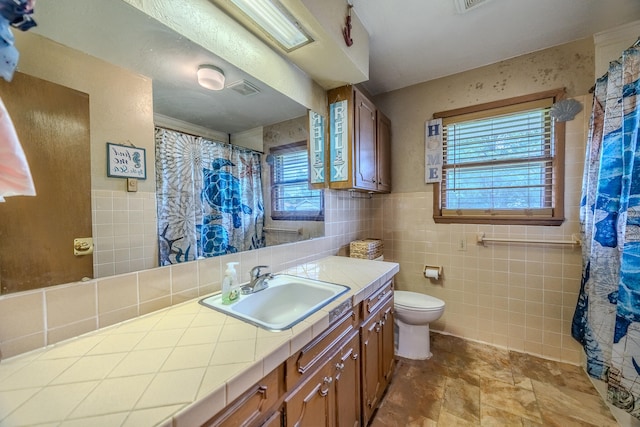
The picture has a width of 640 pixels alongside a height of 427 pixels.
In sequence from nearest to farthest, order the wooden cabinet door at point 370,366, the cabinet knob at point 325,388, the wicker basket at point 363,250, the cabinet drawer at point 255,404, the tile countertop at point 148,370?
the tile countertop at point 148,370, the cabinet drawer at point 255,404, the cabinet knob at point 325,388, the wooden cabinet door at point 370,366, the wicker basket at point 363,250

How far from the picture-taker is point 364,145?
2010 mm

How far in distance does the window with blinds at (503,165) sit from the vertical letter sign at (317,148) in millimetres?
1248

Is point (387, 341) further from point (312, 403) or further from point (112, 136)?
point (112, 136)

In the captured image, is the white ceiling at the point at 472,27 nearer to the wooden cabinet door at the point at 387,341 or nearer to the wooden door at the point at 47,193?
the wooden door at the point at 47,193

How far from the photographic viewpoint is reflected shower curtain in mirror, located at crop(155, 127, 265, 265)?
1043 mm

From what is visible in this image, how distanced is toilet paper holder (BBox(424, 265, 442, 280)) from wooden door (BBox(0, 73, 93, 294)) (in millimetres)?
2432

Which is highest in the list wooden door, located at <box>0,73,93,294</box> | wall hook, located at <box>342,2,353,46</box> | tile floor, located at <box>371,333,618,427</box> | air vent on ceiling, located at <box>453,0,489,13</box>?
air vent on ceiling, located at <box>453,0,489,13</box>

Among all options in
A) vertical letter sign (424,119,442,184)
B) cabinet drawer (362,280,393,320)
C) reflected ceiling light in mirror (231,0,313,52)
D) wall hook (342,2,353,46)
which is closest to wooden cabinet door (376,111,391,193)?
vertical letter sign (424,119,442,184)

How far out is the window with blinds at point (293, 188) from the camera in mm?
1670

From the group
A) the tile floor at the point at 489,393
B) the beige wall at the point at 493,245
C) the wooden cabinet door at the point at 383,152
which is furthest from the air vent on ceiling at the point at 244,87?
the tile floor at the point at 489,393

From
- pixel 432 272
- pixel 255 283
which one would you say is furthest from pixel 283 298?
pixel 432 272

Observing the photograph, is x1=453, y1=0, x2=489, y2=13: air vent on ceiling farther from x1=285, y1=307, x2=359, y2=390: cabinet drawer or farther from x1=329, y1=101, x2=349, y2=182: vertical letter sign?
x1=285, y1=307, x2=359, y2=390: cabinet drawer

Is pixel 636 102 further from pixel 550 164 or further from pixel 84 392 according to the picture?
pixel 84 392

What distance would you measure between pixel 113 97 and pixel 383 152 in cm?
206
